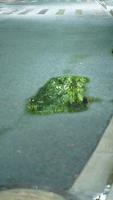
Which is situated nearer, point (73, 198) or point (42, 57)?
point (73, 198)

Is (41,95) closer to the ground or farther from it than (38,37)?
farther from it

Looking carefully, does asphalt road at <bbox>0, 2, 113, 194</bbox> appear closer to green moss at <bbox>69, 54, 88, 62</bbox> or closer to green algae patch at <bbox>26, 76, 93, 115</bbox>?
green moss at <bbox>69, 54, 88, 62</bbox>

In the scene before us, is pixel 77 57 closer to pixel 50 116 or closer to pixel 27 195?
pixel 50 116

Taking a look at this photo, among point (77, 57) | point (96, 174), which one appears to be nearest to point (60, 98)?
point (96, 174)

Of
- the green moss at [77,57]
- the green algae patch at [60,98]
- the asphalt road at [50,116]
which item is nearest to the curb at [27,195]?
the asphalt road at [50,116]

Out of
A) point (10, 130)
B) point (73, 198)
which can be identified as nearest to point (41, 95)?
point (10, 130)

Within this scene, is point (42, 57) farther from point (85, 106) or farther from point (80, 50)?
point (85, 106)

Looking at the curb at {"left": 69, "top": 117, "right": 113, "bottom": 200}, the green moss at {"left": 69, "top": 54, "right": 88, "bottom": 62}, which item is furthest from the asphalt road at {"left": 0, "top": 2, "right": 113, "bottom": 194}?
the curb at {"left": 69, "top": 117, "right": 113, "bottom": 200}
